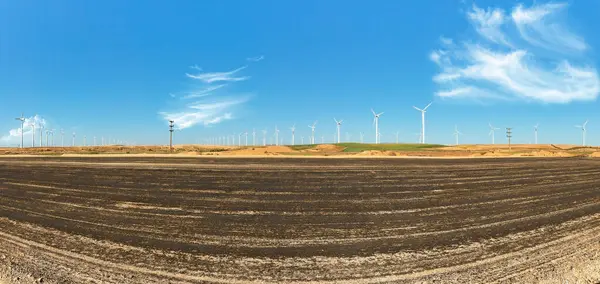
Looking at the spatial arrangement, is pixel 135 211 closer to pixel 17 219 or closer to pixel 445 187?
pixel 17 219

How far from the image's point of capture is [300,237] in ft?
21.7

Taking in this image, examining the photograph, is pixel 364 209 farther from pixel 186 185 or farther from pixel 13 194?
pixel 13 194

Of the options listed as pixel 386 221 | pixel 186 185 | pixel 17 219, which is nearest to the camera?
pixel 386 221

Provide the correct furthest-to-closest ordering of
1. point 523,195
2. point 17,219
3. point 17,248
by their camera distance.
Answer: point 523,195
point 17,219
point 17,248

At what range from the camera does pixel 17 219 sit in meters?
8.54

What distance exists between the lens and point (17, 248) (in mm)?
6160

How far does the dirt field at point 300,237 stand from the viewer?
4.89 metres

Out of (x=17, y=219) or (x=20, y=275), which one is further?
(x=17, y=219)

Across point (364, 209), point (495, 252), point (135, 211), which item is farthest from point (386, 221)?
point (135, 211)

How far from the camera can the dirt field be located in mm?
4887

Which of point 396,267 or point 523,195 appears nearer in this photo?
point 396,267

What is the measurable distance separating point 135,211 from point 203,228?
2.96 meters

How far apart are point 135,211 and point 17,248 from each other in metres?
3.08

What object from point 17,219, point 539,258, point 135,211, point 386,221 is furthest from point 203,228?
point 539,258
